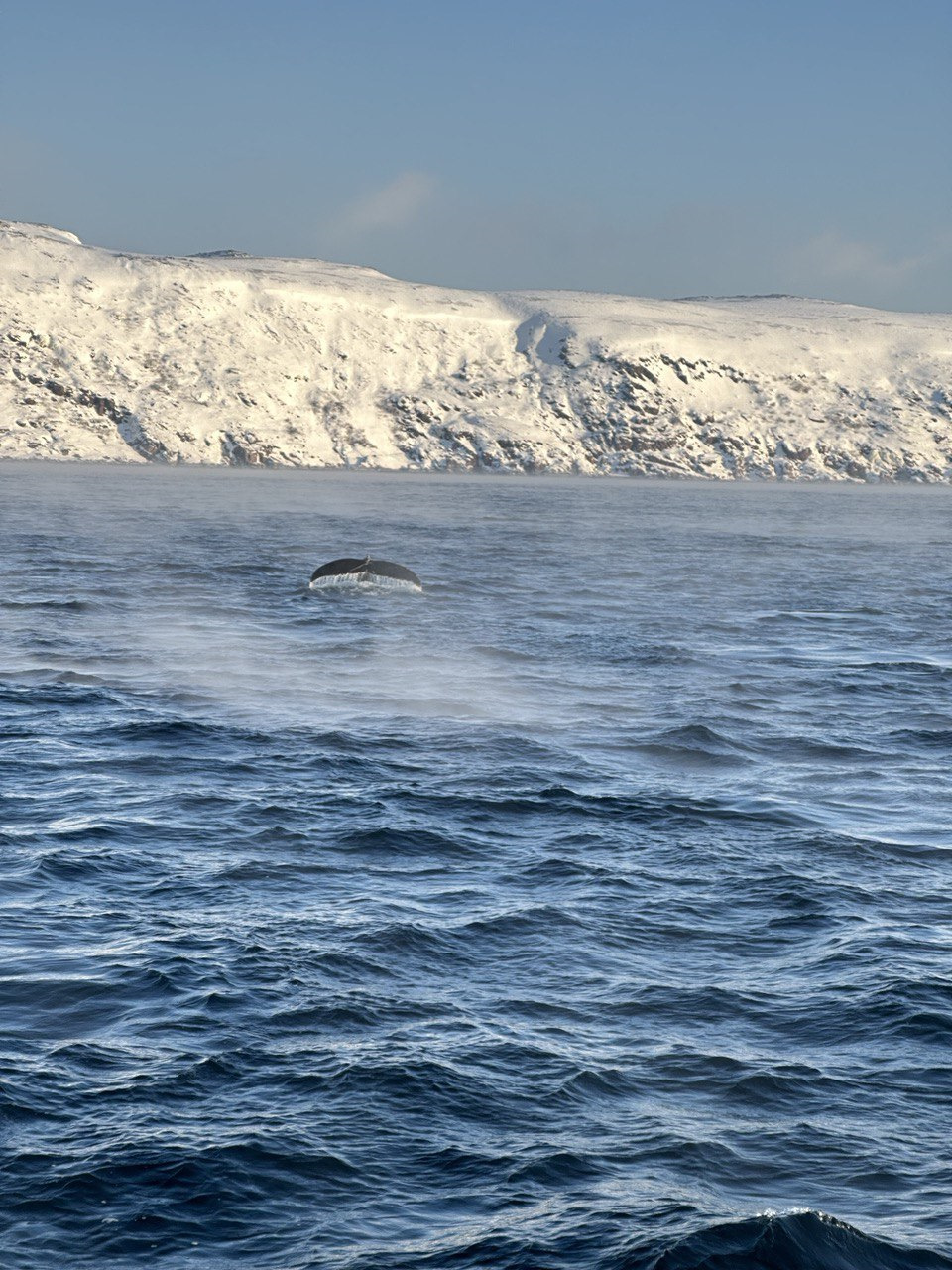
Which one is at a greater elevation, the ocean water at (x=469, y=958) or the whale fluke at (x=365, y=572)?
the whale fluke at (x=365, y=572)

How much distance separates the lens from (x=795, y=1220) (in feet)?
35.9

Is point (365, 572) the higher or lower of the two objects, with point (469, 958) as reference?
higher

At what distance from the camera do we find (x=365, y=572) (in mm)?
54938

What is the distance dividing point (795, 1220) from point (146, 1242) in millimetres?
4433

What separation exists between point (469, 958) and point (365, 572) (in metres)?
39.4

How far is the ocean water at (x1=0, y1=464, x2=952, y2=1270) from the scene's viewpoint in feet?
36.4

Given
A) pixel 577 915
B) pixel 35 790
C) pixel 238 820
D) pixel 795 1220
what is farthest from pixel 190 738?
pixel 795 1220

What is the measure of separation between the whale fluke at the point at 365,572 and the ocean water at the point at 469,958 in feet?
51.2

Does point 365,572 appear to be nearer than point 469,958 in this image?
No

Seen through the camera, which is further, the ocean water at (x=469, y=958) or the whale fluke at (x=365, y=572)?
the whale fluke at (x=365, y=572)

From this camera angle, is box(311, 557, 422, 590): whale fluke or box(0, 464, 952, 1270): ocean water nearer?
box(0, 464, 952, 1270): ocean water

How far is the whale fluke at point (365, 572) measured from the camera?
55.0 metres

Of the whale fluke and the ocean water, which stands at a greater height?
the whale fluke

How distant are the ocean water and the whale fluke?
15608 mm
